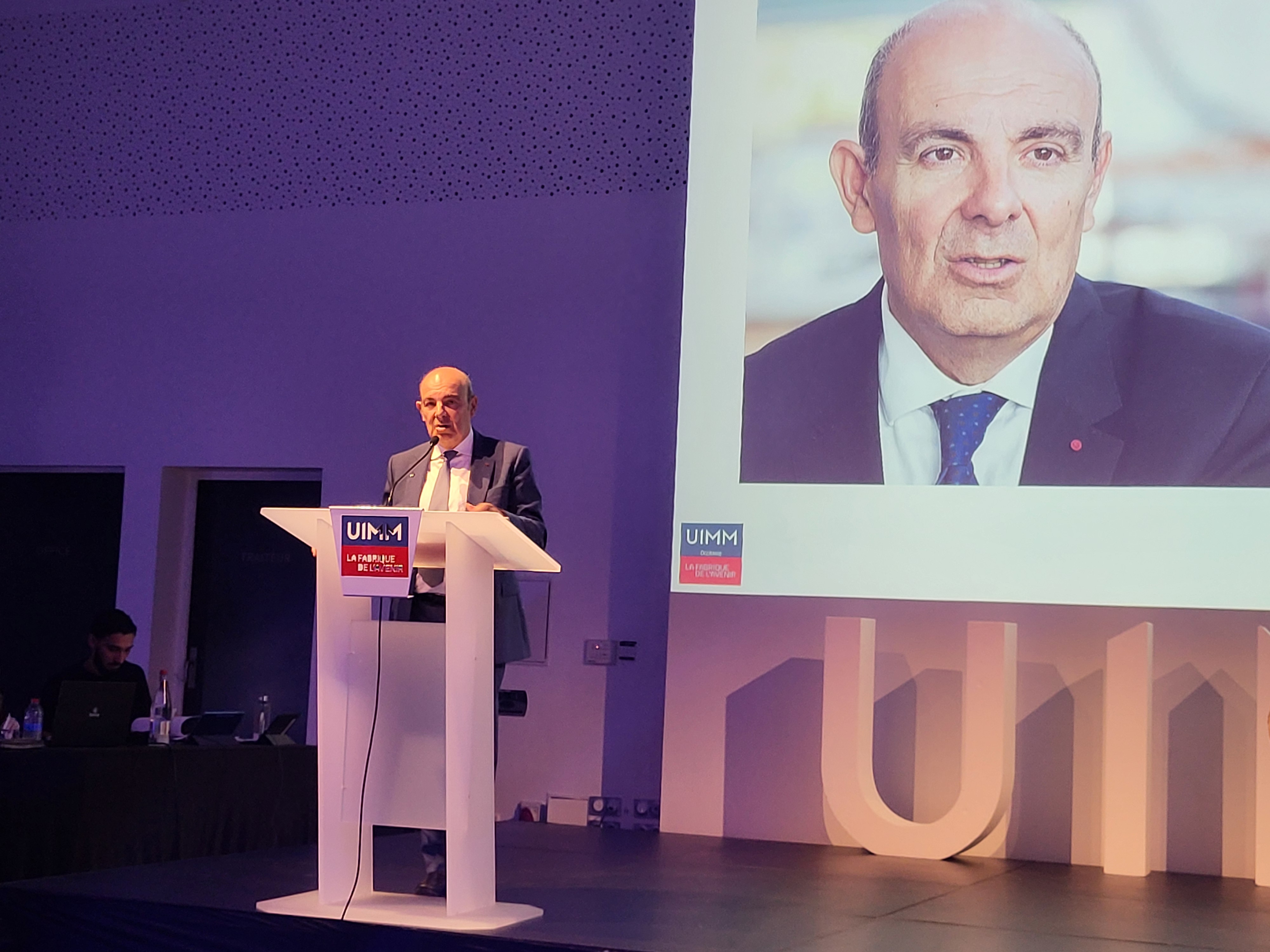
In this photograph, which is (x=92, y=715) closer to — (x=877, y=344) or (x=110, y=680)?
(x=110, y=680)

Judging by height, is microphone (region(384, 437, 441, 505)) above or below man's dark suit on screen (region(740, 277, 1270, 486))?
below

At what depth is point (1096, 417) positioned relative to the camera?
5.48 meters

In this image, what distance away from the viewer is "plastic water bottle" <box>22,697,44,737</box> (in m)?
4.77

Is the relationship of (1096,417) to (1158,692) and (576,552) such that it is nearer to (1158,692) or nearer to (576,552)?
(1158,692)

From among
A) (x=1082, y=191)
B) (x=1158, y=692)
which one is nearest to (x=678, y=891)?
(x=1158, y=692)

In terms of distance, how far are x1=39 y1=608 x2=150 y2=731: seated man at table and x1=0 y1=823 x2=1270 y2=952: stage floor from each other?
101 centimetres

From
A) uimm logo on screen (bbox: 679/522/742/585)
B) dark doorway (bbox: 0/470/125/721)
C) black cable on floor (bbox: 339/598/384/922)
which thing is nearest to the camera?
black cable on floor (bbox: 339/598/384/922)

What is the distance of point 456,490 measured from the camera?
3.75 meters

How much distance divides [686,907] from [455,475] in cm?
136

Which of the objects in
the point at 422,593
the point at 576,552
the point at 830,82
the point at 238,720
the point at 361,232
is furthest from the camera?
the point at 361,232

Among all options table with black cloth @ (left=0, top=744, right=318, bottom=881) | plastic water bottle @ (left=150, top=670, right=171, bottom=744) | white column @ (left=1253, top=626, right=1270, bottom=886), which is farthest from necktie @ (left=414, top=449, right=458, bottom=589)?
white column @ (left=1253, top=626, right=1270, bottom=886)

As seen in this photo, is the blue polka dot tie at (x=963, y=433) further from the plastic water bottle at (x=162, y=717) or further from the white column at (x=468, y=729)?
the plastic water bottle at (x=162, y=717)

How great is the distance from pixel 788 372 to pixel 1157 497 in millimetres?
1554

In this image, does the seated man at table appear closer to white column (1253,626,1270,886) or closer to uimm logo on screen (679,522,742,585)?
uimm logo on screen (679,522,742,585)
